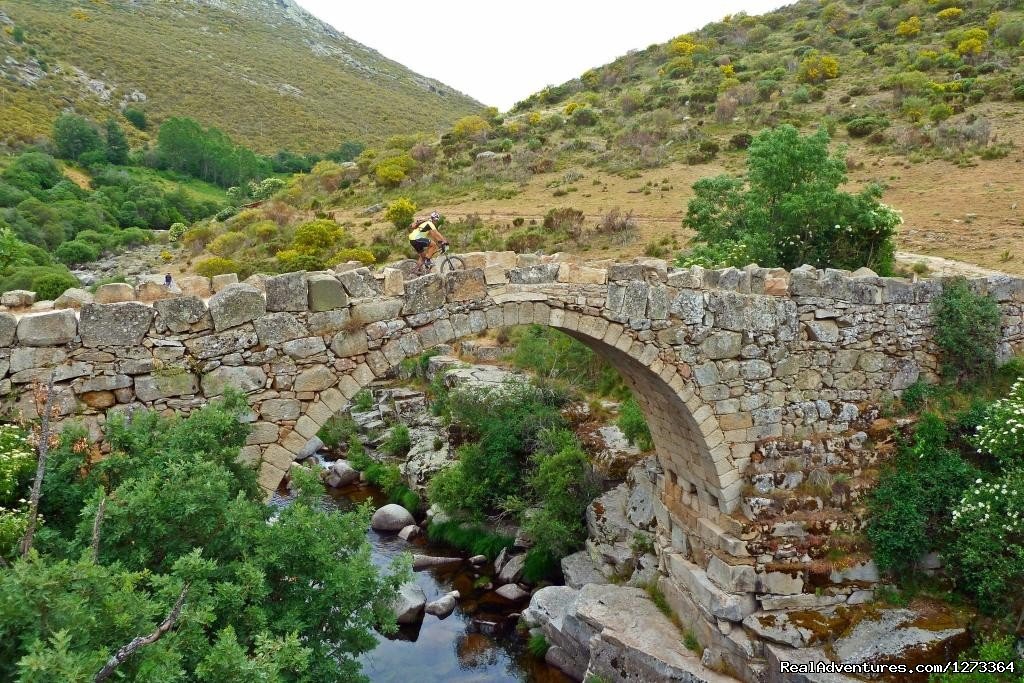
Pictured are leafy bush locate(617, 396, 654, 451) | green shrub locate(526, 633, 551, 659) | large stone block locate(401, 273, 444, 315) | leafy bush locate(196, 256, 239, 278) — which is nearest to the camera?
large stone block locate(401, 273, 444, 315)

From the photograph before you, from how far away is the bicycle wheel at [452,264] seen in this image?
707 centimetres

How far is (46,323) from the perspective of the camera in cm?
543

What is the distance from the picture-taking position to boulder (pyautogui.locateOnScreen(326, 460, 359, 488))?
1623 cm

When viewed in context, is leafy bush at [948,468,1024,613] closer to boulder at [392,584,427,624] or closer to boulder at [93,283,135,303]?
boulder at [392,584,427,624]

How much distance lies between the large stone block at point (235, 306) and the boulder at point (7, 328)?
4.65ft

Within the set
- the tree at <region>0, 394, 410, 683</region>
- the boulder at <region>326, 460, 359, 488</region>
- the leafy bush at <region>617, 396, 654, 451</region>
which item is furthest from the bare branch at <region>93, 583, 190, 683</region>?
the boulder at <region>326, 460, 359, 488</region>

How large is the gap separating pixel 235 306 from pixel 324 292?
31.0 inches

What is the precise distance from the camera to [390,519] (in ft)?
45.6

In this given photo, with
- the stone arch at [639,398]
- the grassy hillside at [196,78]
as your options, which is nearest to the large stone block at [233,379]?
the stone arch at [639,398]

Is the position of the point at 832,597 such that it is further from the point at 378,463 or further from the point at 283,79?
the point at 283,79

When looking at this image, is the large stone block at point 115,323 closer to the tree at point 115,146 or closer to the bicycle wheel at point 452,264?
the bicycle wheel at point 452,264

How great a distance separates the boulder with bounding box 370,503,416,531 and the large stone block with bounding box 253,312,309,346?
8.45 metres

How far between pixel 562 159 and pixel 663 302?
81.4ft

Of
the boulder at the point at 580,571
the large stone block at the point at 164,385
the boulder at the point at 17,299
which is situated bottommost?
the boulder at the point at 580,571
